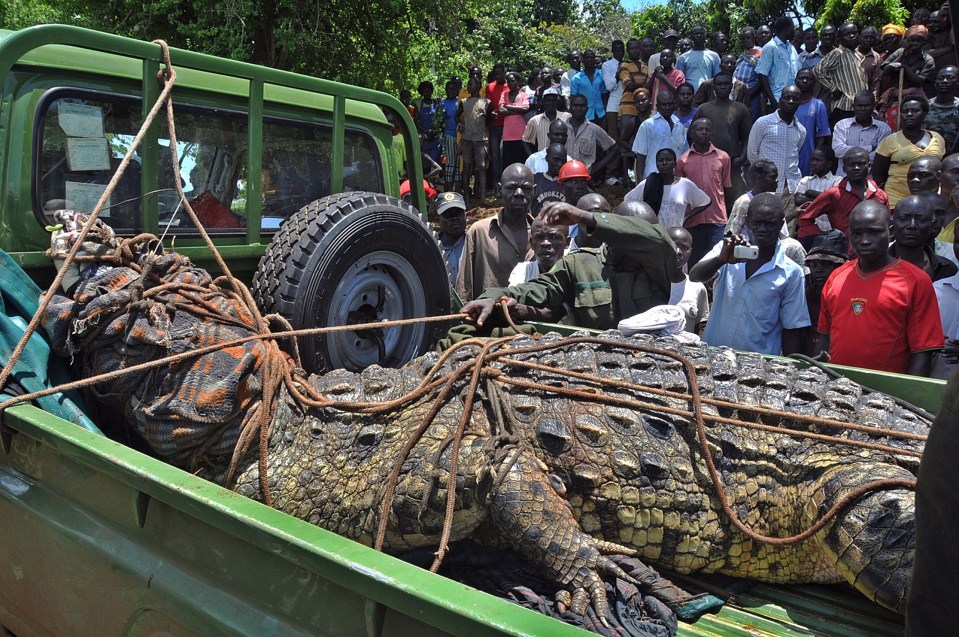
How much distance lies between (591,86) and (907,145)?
5.09 m

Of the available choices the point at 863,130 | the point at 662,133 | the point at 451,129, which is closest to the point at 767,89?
the point at 662,133

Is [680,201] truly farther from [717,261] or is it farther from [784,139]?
[717,261]

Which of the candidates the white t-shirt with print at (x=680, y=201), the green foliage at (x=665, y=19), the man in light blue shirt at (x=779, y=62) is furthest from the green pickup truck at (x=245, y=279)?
the green foliage at (x=665, y=19)

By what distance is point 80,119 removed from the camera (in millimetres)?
2980

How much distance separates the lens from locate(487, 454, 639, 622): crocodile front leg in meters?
2.40

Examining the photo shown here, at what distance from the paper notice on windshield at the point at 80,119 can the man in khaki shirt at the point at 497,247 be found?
284 cm

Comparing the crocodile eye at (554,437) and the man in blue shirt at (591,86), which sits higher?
the man in blue shirt at (591,86)

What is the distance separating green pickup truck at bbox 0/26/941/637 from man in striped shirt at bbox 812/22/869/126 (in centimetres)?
590

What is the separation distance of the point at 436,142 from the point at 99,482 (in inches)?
439

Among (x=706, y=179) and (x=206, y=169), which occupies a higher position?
(x=706, y=179)

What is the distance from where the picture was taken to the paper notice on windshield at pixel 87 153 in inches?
116

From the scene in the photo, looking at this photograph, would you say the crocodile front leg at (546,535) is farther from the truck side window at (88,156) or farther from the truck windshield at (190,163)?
the truck side window at (88,156)

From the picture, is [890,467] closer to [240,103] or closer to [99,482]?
[99,482]

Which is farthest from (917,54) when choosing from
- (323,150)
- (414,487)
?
(414,487)
